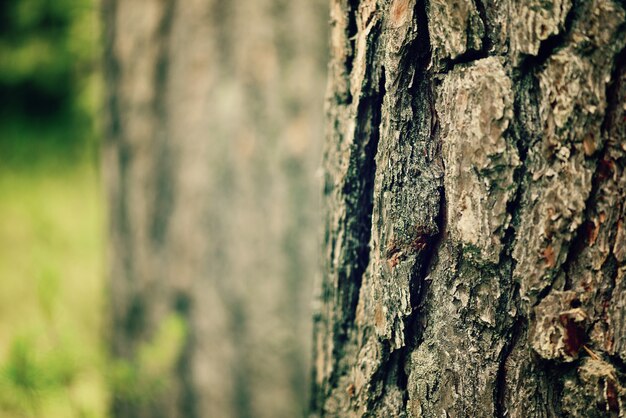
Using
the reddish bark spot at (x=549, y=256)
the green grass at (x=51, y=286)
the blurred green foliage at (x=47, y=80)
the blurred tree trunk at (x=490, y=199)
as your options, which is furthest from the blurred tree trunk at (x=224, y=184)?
the blurred green foliage at (x=47, y=80)

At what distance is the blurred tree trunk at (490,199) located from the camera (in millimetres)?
534

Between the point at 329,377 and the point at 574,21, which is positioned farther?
the point at 329,377

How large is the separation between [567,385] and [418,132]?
1.28 ft

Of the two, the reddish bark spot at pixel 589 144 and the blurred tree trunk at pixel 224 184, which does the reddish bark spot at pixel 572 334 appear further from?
the blurred tree trunk at pixel 224 184

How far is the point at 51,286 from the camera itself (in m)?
1.09

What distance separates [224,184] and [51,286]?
0.83 m

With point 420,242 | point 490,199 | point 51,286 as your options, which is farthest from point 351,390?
point 51,286

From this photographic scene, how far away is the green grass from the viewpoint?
1.12 m

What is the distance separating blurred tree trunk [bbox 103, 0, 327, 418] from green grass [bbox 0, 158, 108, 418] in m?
0.40

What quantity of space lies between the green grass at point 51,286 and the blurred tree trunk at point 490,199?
2.82 feet

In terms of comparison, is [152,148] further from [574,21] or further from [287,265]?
[574,21]

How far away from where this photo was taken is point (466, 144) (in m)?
0.58

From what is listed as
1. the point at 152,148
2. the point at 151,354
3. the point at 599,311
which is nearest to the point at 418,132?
the point at 599,311

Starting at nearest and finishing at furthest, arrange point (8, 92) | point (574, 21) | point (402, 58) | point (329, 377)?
point (574, 21), point (402, 58), point (329, 377), point (8, 92)
